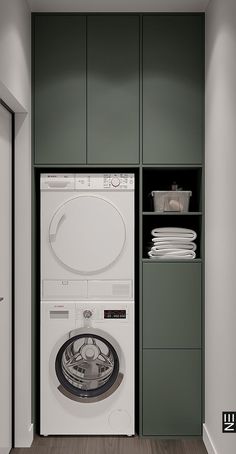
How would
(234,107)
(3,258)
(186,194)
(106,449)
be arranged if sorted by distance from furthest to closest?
(186,194) → (106,449) → (3,258) → (234,107)

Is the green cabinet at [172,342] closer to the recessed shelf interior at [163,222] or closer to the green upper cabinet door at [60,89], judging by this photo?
the recessed shelf interior at [163,222]

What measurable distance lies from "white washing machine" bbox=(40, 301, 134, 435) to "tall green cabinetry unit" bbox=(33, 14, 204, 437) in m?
0.11

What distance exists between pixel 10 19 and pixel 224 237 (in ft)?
5.23

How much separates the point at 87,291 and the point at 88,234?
36 centimetres

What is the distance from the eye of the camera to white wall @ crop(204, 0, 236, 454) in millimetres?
2635

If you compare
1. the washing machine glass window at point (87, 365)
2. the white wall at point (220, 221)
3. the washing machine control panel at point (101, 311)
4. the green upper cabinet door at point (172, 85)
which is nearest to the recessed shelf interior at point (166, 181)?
the green upper cabinet door at point (172, 85)

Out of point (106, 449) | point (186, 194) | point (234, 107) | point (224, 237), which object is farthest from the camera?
point (186, 194)

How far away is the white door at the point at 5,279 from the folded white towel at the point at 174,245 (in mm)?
924

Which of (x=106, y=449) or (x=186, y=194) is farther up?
(x=186, y=194)

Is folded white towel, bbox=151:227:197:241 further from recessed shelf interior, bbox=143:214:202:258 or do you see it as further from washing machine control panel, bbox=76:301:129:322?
washing machine control panel, bbox=76:301:129:322

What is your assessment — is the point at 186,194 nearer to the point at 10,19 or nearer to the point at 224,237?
the point at 224,237

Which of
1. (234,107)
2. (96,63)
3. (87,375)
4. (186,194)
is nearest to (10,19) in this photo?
(96,63)

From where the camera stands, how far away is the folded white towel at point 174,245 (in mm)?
3389

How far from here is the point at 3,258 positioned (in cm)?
300
